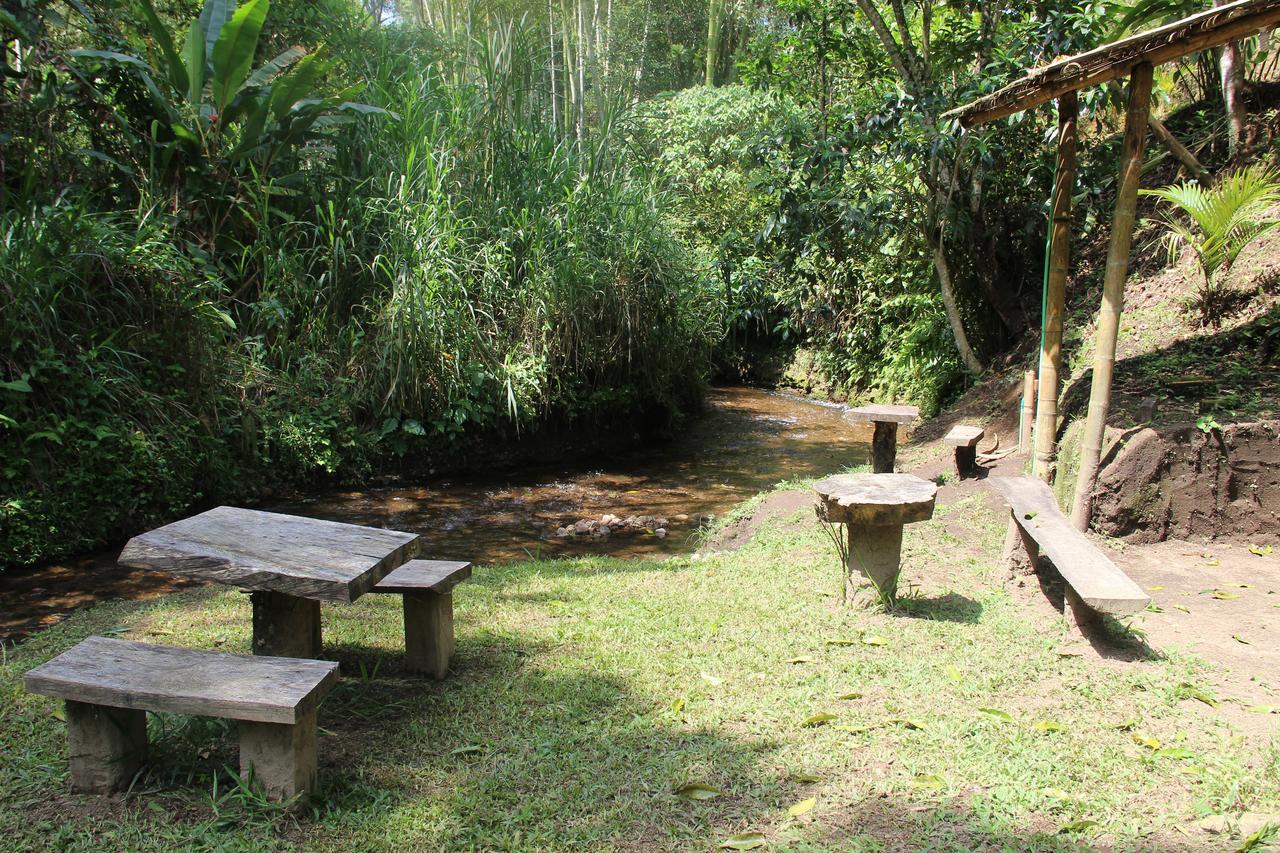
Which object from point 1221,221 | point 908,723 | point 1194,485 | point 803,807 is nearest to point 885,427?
point 1194,485

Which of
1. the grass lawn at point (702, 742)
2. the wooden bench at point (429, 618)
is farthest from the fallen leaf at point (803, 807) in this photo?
the wooden bench at point (429, 618)

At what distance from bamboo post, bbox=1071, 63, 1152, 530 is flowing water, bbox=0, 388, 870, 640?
2787 millimetres

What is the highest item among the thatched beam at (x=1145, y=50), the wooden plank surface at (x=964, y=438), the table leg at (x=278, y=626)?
the thatched beam at (x=1145, y=50)

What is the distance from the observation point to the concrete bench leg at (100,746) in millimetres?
2484

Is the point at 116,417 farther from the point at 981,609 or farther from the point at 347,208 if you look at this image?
the point at 981,609

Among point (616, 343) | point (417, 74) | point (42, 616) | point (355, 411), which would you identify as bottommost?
point (42, 616)

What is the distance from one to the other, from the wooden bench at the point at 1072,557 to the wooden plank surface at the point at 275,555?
2564mm

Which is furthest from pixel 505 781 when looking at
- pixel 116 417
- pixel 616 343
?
pixel 616 343

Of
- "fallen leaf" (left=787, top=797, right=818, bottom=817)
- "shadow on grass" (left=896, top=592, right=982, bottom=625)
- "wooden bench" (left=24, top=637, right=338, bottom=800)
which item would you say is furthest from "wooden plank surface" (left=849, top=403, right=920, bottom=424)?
"wooden bench" (left=24, top=637, right=338, bottom=800)

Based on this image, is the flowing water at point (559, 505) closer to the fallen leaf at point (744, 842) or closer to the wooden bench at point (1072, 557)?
the wooden bench at point (1072, 557)

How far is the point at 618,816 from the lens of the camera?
8.30 feet

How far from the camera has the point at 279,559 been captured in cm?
271

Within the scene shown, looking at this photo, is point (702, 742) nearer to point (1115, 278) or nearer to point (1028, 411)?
point (1115, 278)

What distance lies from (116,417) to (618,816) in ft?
17.4
